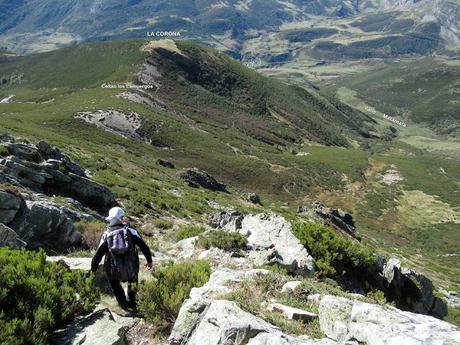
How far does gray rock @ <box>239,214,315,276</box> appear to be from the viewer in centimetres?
1590

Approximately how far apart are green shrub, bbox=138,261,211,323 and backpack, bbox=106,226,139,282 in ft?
1.69

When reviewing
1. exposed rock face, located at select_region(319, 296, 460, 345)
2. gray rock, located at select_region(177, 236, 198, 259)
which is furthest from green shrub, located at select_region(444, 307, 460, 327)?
exposed rock face, located at select_region(319, 296, 460, 345)

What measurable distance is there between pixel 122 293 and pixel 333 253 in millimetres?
12101

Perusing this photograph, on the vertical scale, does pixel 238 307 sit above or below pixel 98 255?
below

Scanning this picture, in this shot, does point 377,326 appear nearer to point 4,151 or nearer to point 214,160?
point 4,151

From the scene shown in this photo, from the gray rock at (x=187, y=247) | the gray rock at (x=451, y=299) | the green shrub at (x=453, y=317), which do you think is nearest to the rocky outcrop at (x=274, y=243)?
the gray rock at (x=187, y=247)

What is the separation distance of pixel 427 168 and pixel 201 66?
3912 inches

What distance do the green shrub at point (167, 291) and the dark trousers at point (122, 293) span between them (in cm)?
20

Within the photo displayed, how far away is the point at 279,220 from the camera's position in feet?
74.5

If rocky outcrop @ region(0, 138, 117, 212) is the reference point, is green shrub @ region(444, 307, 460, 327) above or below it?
below

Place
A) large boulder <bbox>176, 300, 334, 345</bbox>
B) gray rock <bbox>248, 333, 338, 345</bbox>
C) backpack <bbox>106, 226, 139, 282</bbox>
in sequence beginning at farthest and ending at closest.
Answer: backpack <bbox>106, 226, 139, 282</bbox> < large boulder <bbox>176, 300, 334, 345</bbox> < gray rock <bbox>248, 333, 338, 345</bbox>

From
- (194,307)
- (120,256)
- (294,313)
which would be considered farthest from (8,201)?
(294,313)

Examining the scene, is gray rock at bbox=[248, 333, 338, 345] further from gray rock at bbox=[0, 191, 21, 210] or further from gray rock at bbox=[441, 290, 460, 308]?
gray rock at bbox=[441, 290, 460, 308]

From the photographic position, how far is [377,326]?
7387 mm
